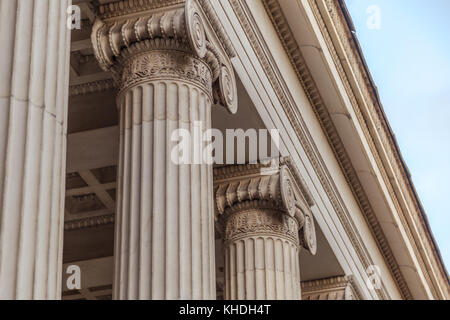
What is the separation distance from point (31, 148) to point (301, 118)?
15.0 meters

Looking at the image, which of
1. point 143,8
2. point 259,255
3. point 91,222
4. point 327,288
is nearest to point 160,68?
point 143,8

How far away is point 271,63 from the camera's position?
23406 mm

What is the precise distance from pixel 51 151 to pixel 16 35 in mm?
1382

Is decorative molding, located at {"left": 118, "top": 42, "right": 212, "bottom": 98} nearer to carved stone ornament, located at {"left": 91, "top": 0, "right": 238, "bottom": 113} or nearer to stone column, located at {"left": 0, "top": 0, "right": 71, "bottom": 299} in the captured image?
carved stone ornament, located at {"left": 91, "top": 0, "right": 238, "bottom": 113}

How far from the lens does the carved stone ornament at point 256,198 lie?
74.1 feet

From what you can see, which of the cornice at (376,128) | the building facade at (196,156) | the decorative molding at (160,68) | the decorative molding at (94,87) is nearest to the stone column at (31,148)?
the building facade at (196,156)

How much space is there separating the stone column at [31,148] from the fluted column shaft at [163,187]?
436 centimetres

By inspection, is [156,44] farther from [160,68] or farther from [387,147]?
[387,147]

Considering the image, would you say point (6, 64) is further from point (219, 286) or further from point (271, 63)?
point (219, 286)

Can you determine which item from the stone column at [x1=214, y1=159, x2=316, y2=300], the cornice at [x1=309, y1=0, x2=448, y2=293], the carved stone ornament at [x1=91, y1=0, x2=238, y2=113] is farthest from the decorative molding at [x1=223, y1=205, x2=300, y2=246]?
the cornice at [x1=309, y1=0, x2=448, y2=293]

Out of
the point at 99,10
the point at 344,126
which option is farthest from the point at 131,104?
the point at 344,126

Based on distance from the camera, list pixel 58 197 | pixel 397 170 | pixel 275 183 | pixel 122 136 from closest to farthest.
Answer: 1. pixel 58 197
2. pixel 122 136
3. pixel 275 183
4. pixel 397 170

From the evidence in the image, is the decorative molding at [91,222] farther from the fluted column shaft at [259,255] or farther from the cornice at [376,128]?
the cornice at [376,128]

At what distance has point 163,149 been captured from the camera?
16.7 m
